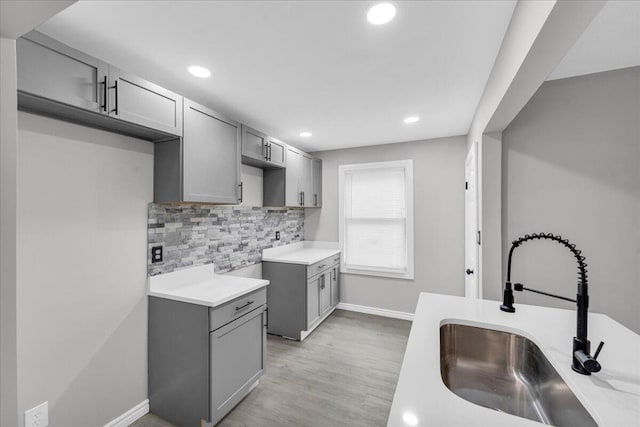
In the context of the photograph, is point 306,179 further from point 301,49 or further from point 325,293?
point 301,49

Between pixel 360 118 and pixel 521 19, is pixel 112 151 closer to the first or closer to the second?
pixel 360 118

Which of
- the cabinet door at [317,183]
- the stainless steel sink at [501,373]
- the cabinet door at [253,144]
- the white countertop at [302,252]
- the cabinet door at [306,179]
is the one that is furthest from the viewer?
the cabinet door at [317,183]

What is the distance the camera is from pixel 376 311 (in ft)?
12.8

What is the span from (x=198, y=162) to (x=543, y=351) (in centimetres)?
228

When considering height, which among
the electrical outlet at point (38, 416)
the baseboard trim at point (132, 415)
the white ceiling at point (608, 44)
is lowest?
Result: the baseboard trim at point (132, 415)

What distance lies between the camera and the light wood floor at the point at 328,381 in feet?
6.46

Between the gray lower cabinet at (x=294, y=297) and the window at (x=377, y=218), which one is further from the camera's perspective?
the window at (x=377, y=218)

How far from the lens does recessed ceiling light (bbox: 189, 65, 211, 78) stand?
5.85 feet

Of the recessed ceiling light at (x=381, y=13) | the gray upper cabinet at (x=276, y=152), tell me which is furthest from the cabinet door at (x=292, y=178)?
the recessed ceiling light at (x=381, y=13)

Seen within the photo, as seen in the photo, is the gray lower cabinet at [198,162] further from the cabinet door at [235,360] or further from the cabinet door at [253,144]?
the cabinet door at [235,360]

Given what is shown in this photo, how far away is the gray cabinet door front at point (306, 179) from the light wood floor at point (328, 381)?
1688 millimetres

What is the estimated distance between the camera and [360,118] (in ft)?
9.16

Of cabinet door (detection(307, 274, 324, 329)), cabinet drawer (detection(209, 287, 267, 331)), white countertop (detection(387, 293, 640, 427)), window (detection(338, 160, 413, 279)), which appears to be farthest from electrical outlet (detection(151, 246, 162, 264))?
window (detection(338, 160, 413, 279))

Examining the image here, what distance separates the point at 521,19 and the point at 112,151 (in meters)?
2.39
